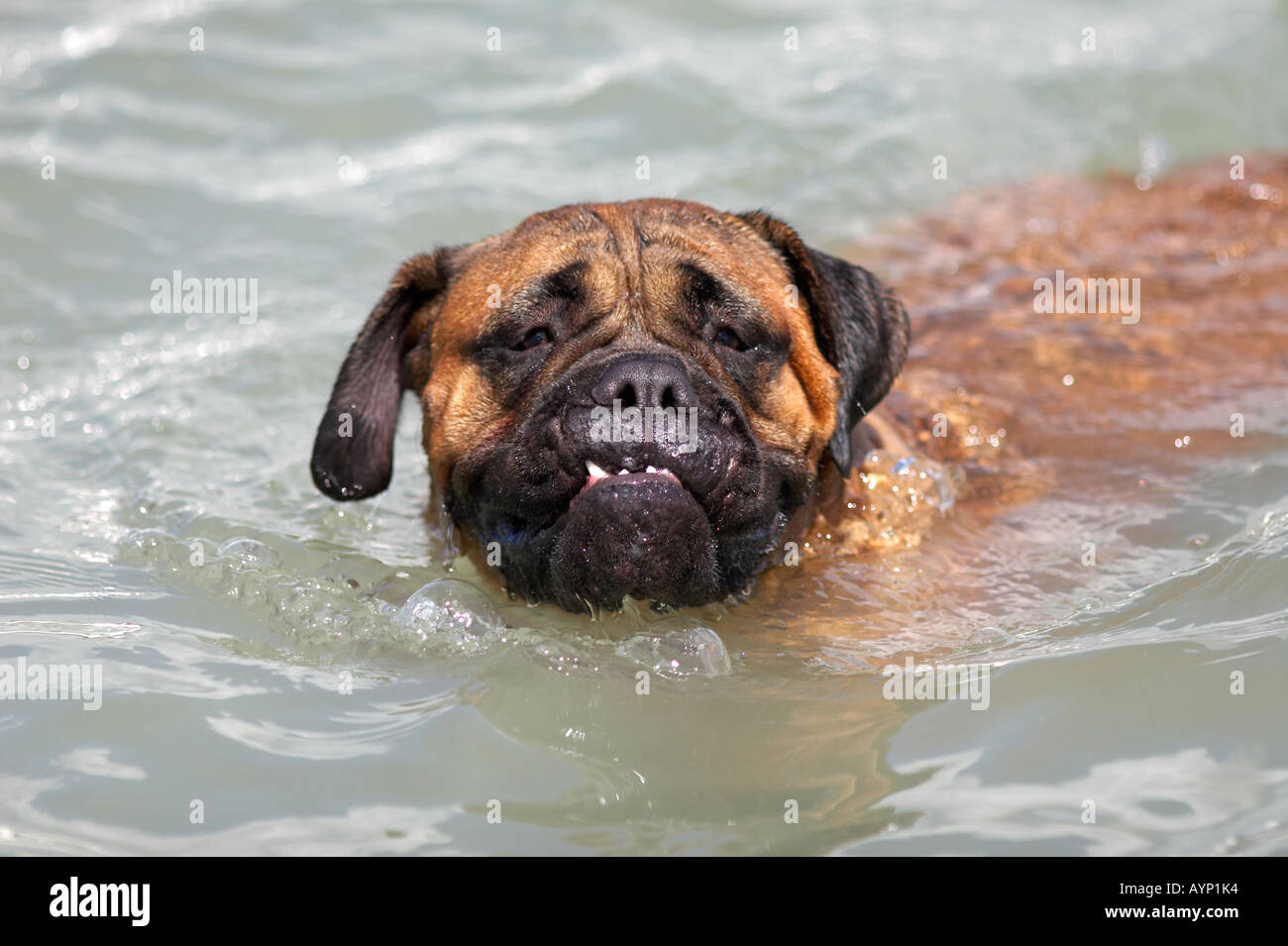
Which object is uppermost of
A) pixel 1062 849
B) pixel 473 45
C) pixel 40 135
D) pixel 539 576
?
pixel 473 45

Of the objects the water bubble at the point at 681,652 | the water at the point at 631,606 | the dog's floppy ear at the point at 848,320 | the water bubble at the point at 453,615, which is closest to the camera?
the water at the point at 631,606

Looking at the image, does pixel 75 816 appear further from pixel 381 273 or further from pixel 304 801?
pixel 381 273

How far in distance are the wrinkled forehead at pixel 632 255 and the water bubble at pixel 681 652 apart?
96 centimetres

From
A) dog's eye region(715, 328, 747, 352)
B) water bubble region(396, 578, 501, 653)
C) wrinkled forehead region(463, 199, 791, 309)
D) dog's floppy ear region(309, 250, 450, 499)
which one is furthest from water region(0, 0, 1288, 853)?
wrinkled forehead region(463, 199, 791, 309)

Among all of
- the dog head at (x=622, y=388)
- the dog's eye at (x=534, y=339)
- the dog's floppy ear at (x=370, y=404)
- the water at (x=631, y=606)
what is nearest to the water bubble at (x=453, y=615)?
the water at (x=631, y=606)

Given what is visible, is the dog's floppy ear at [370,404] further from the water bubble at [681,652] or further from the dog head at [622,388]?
the water bubble at [681,652]

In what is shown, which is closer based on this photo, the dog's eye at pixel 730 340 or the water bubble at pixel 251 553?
the dog's eye at pixel 730 340

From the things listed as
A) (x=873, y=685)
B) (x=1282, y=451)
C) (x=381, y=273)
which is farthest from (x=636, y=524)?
(x=381, y=273)

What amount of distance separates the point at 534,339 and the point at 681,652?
996mm

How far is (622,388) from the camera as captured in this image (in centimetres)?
346

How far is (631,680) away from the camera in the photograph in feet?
12.3

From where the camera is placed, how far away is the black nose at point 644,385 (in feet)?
11.4

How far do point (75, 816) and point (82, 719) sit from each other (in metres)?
0.43

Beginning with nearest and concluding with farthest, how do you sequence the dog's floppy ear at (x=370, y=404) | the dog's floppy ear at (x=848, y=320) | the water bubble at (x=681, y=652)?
the water bubble at (x=681, y=652) → the dog's floppy ear at (x=848, y=320) → the dog's floppy ear at (x=370, y=404)
